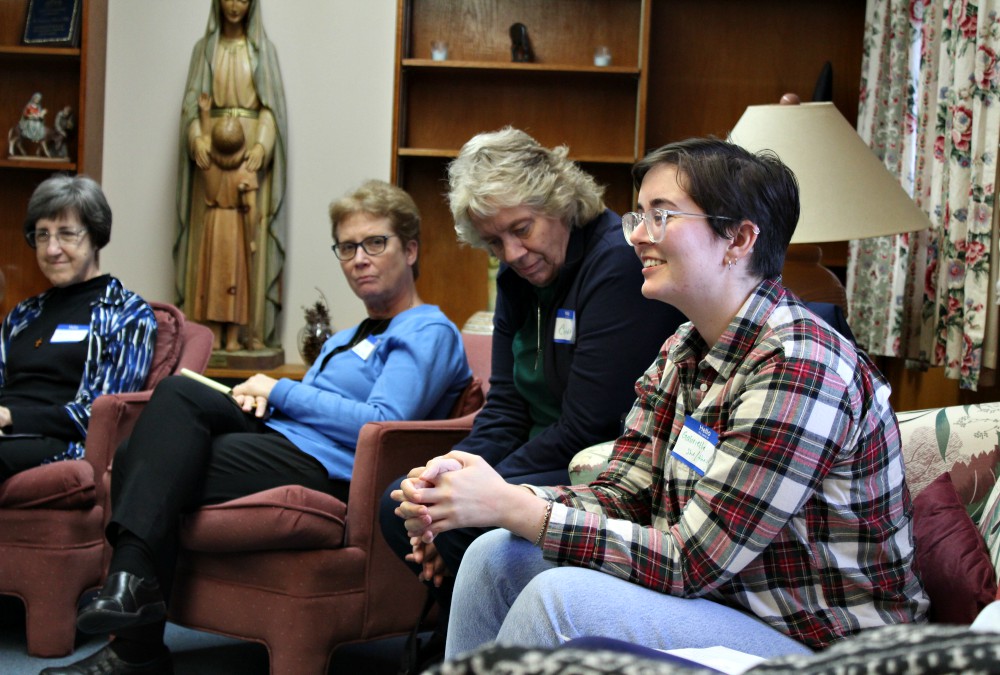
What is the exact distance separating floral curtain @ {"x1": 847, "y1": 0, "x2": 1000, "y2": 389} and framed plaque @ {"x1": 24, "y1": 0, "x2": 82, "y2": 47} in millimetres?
3263

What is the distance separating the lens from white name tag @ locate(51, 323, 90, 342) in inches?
119

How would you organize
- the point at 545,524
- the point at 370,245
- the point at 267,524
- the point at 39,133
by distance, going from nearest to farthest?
the point at 545,524, the point at 267,524, the point at 370,245, the point at 39,133

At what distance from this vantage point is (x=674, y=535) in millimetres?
1347

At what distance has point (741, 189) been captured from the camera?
55.4 inches

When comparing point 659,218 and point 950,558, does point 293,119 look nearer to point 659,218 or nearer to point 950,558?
point 659,218

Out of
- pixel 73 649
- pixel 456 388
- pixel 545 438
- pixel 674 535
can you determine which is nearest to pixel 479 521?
pixel 674 535

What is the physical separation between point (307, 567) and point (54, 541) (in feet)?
2.51

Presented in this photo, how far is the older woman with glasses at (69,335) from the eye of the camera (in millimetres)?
2869

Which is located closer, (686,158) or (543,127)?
(686,158)

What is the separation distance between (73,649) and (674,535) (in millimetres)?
1905

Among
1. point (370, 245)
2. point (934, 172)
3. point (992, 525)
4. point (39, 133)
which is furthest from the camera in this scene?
point (39, 133)

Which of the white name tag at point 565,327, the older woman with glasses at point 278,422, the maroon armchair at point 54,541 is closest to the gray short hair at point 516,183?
the white name tag at point 565,327

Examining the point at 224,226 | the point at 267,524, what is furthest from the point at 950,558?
the point at 224,226

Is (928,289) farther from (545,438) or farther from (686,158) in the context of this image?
(686,158)
